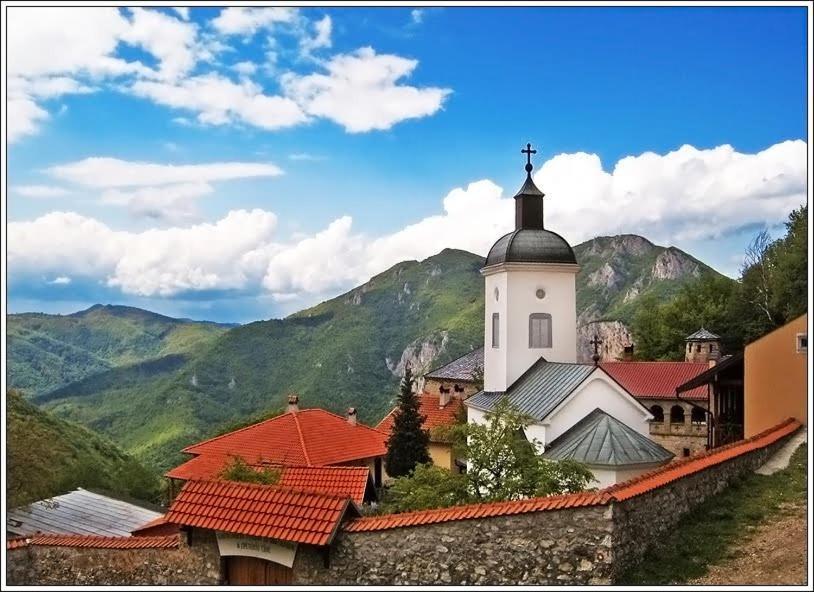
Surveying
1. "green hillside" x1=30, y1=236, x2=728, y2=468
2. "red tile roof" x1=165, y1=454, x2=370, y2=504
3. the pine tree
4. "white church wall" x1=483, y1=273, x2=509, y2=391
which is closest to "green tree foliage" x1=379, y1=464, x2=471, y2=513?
"red tile roof" x1=165, y1=454, x2=370, y2=504

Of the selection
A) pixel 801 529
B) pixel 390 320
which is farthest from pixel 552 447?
pixel 390 320

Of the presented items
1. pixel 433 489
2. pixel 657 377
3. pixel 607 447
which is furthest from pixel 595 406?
pixel 657 377

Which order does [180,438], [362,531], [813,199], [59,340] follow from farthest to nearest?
[59,340] → [180,438] → [362,531] → [813,199]

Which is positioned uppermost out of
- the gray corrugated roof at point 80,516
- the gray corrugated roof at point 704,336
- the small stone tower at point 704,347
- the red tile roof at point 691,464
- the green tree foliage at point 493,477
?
the gray corrugated roof at point 704,336

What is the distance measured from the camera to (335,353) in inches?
3499

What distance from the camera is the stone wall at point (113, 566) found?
934cm

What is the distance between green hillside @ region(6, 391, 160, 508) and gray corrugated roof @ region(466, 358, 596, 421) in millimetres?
11597

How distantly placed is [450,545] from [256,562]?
2.38 m

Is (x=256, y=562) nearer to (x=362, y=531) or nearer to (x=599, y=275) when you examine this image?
(x=362, y=531)

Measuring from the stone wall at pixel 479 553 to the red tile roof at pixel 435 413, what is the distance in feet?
77.0

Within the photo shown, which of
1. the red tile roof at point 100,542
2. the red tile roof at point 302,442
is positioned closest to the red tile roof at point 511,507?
the red tile roof at point 100,542

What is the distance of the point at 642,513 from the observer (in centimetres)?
879

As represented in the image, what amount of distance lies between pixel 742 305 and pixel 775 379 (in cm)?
2760

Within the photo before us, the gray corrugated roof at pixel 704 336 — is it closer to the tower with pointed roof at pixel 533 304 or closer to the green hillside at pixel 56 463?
the tower with pointed roof at pixel 533 304
